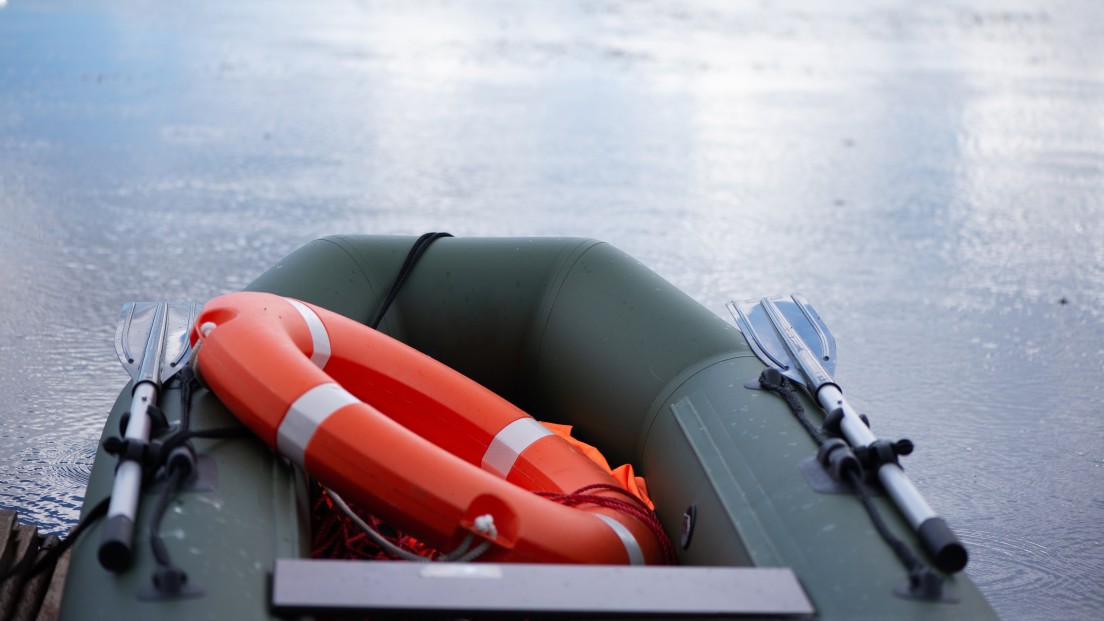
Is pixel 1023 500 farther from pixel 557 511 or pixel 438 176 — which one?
pixel 438 176

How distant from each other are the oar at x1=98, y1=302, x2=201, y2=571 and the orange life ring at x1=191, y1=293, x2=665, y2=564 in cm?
5

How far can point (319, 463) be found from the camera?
1.30 meters

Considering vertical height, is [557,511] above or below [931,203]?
above

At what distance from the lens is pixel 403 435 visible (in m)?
1.30

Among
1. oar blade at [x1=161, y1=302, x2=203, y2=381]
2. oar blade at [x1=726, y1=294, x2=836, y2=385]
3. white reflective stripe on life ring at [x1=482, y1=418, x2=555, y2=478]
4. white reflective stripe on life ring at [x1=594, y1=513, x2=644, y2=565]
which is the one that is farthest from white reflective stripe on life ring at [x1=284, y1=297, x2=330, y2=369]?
oar blade at [x1=726, y1=294, x2=836, y2=385]

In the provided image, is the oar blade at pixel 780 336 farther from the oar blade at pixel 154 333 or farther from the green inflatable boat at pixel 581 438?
the oar blade at pixel 154 333

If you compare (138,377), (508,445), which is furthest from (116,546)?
(508,445)

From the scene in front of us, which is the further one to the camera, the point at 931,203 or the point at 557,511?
the point at 931,203

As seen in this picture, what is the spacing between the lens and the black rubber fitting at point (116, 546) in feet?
3.56

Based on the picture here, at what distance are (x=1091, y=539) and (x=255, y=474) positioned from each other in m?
1.50

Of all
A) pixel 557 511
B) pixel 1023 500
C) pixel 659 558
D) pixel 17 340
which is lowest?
pixel 17 340

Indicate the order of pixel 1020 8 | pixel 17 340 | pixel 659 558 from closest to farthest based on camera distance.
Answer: pixel 659 558
pixel 17 340
pixel 1020 8

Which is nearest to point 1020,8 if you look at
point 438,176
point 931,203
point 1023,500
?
point 931,203

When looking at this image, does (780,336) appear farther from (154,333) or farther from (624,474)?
(154,333)
